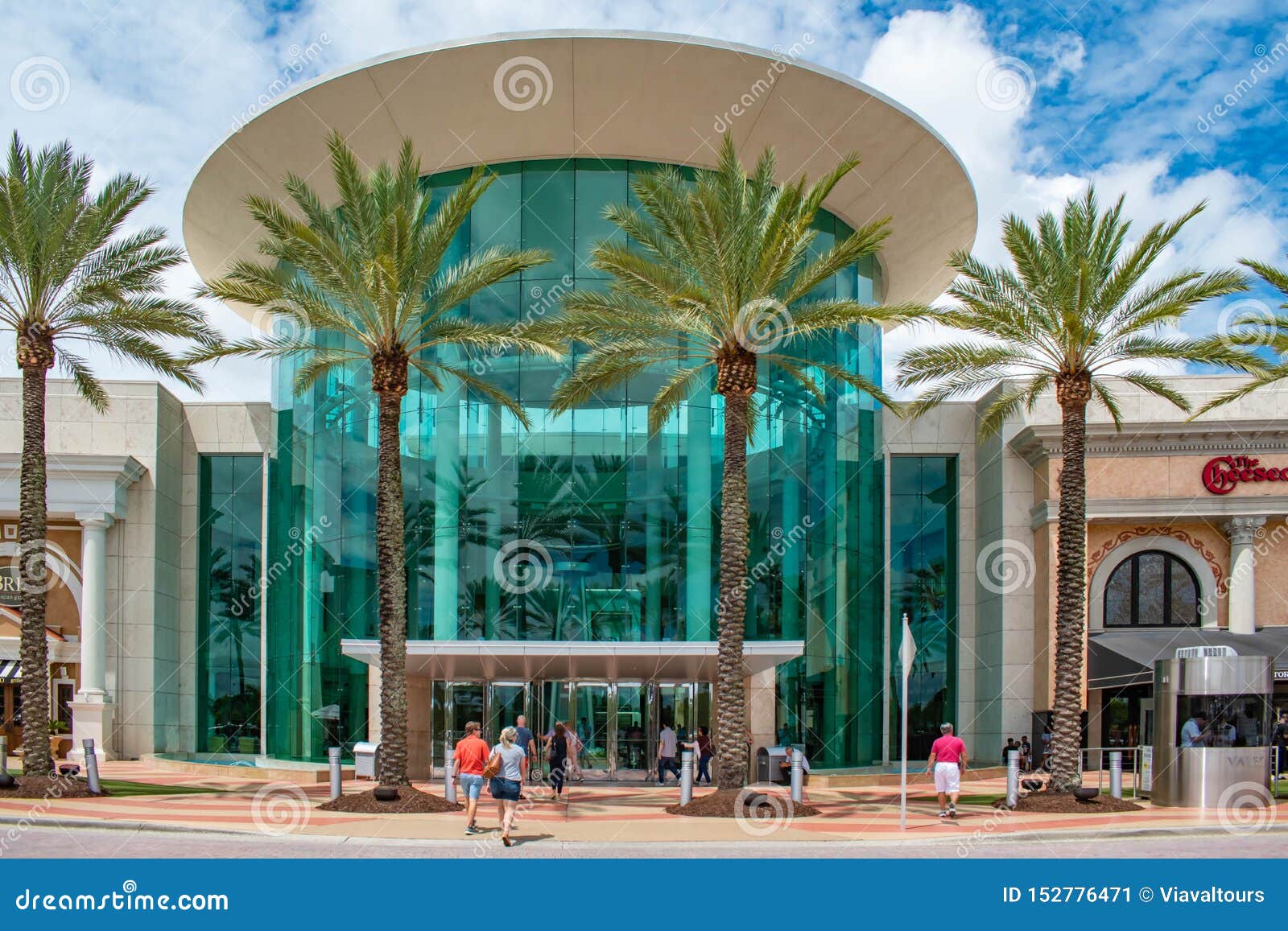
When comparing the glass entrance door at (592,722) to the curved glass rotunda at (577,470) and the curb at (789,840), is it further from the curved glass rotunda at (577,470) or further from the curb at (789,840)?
the curb at (789,840)

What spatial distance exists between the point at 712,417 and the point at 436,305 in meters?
9.27

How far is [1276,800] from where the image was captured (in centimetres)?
2377

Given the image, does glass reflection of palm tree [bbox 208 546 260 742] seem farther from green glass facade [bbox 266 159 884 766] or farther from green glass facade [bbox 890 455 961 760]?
green glass facade [bbox 890 455 961 760]

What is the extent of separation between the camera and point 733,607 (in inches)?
894

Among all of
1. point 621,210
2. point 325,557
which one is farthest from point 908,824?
point 325,557

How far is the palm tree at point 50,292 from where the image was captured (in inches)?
922

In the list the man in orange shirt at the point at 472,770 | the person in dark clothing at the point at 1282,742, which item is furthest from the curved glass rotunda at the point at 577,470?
the person in dark clothing at the point at 1282,742

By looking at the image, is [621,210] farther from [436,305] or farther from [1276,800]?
[1276,800]

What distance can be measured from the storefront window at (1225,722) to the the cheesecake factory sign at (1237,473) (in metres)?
11.8

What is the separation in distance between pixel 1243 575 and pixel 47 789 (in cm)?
2824

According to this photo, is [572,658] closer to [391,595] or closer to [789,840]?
[391,595]

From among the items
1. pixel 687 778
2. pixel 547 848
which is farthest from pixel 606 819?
pixel 547 848

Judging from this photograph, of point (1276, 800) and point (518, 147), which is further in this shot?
point (518, 147)

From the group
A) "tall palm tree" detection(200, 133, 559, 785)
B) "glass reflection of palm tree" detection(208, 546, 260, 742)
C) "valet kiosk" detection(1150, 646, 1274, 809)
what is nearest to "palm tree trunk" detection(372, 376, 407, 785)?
"tall palm tree" detection(200, 133, 559, 785)
